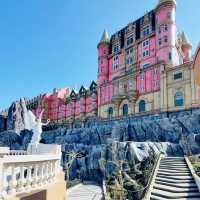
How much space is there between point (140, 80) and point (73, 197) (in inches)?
1053

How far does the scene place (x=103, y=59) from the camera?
47.7m

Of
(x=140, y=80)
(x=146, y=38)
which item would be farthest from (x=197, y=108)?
(x=146, y=38)

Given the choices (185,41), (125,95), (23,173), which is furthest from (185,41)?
(23,173)

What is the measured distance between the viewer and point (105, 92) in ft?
148

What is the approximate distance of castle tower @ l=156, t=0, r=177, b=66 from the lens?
35.7 m

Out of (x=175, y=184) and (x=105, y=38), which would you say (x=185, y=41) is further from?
(x=175, y=184)

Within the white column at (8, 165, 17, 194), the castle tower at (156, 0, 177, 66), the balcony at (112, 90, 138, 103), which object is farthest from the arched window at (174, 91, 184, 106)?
the white column at (8, 165, 17, 194)

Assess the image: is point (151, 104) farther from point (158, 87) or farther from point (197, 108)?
point (197, 108)

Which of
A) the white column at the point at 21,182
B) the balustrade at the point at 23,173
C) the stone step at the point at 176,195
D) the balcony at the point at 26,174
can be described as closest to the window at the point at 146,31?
the stone step at the point at 176,195

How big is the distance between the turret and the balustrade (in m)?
40.1

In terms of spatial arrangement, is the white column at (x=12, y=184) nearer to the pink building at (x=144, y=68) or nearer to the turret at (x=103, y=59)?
the pink building at (x=144, y=68)

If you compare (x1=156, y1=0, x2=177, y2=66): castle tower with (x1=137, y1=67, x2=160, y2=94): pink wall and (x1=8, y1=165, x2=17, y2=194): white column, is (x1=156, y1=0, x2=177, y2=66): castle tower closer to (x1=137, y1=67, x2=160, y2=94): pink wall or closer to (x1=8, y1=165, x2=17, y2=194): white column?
(x1=137, y1=67, x2=160, y2=94): pink wall

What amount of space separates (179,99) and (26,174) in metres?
30.4

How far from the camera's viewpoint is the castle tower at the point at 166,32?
35719 mm
